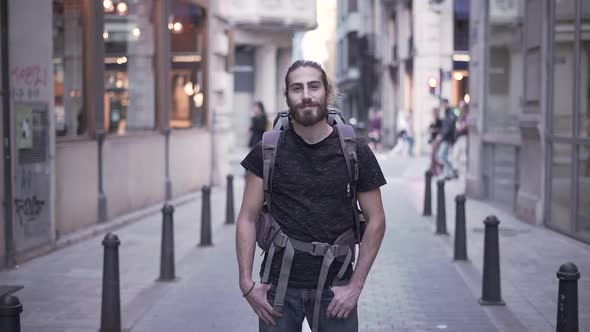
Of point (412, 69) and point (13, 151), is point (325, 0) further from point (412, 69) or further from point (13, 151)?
point (13, 151)

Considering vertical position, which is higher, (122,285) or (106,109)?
(106,109)

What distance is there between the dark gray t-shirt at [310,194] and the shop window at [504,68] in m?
12.2

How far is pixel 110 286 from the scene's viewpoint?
6891 mm

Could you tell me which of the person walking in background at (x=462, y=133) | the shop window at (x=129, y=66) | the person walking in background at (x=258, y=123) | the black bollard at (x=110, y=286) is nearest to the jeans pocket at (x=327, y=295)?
the black bollard at (x=110, y=286)

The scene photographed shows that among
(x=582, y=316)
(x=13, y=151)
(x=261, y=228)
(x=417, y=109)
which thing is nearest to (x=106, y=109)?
(x=13, y=151)

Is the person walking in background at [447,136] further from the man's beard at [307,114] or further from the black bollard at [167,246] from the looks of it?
the man's beard at [307,114]

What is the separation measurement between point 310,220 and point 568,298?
1741mm

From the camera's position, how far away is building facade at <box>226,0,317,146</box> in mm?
33188

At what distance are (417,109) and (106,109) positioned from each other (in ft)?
83.5

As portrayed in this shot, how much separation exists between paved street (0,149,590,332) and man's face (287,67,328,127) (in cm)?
369

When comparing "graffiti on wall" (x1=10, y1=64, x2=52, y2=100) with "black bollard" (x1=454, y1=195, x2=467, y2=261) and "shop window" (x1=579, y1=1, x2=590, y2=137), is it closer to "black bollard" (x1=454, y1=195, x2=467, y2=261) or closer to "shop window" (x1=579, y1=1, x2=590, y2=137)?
"black bollard" (x1=454, y1=195, x2=467, y2=261)

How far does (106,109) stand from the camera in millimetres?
14219

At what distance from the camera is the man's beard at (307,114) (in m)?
3.89

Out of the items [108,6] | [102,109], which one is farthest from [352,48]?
[102,109]
